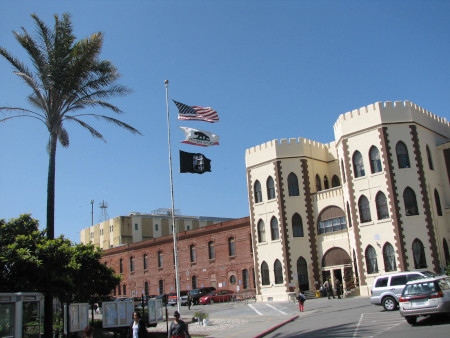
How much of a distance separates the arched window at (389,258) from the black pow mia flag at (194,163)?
49.3 ft

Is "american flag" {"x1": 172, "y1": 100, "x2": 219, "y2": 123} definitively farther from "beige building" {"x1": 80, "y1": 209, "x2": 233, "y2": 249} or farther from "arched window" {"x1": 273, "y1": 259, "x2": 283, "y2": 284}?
"beige building" {"x1": 80, "y1": 209, "x2": 233, "y2": 249}

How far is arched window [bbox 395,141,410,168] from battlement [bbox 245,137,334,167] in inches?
364

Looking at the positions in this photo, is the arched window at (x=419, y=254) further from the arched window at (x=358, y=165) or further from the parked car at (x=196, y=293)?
the parked car at (x=196, y=293)

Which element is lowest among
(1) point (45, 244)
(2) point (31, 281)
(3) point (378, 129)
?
(2) point (31, 281)

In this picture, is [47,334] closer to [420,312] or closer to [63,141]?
[63,141]

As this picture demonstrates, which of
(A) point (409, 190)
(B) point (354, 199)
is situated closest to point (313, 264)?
(B) point (354, 199)

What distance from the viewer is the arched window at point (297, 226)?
42844 mm

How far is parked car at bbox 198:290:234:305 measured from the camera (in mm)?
48500

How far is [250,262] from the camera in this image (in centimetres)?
5194

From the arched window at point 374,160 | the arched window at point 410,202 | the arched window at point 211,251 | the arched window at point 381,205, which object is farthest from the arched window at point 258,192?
the arched window at point 211,251

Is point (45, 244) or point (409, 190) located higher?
point (409, 190)

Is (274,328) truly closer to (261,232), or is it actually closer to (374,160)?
(374,160)

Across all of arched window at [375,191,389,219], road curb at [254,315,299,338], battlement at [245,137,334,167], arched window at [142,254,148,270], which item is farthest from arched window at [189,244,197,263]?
road curb at [254,315,299,338]

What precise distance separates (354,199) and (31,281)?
25851 mm
